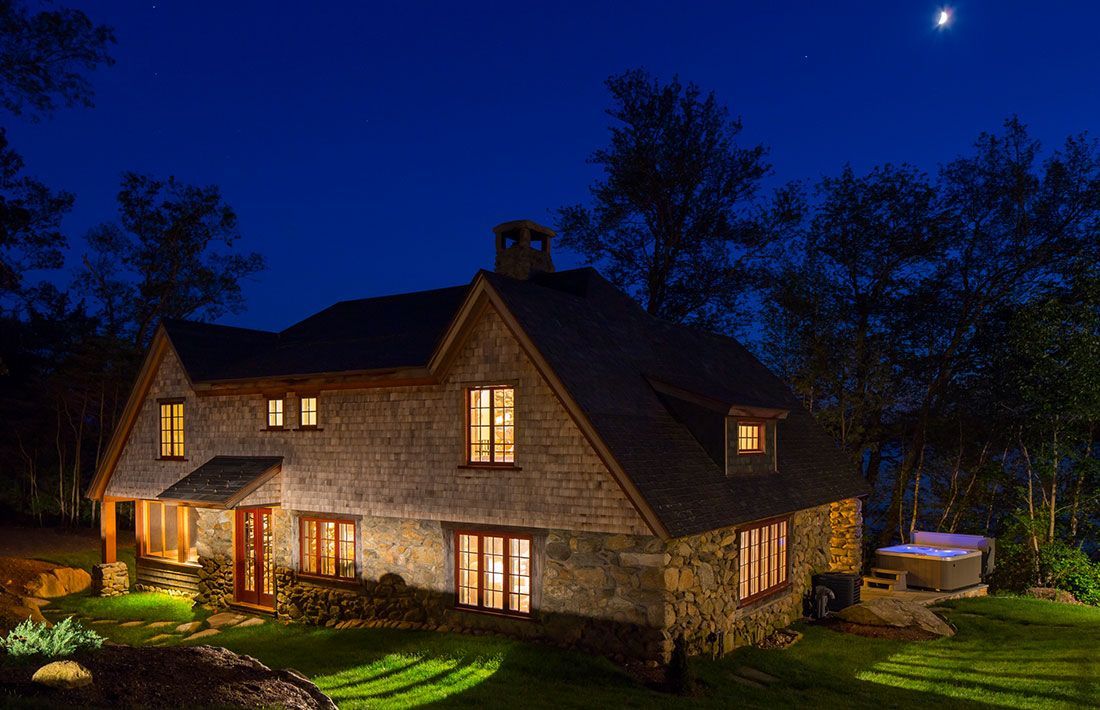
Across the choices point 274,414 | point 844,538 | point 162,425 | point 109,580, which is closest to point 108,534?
point 109,580

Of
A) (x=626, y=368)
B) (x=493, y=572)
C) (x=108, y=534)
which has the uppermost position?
(x=626, y=368)

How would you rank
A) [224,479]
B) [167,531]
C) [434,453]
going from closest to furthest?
[434,453]
[224,479]
[167,531]

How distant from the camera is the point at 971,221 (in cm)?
2502

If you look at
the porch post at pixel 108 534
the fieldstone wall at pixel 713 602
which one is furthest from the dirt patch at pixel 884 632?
the porch post at pixel 108 534

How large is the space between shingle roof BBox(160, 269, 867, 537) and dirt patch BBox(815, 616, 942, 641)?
2.43m

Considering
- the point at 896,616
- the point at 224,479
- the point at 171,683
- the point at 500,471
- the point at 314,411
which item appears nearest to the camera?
the point at 171,683

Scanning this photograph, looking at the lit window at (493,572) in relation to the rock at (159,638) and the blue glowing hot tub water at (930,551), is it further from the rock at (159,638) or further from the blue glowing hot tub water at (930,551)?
the blue glowing hot tub water at (930,551)

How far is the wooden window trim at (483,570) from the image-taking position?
1248cm

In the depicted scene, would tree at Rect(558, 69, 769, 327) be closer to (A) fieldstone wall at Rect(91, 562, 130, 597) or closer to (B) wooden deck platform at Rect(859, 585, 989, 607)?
(B) wooden deck platform at Rect(859, 585, 989, 607)

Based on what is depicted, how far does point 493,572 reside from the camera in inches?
513

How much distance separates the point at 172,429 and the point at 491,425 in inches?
379

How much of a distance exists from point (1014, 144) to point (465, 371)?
67.4 feet

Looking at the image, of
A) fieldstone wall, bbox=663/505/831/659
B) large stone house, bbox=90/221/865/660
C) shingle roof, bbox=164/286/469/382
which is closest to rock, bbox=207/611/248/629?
large stone house, bbox=90/221/865/660

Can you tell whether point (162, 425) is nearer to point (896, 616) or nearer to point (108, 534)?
point (108, 534)
